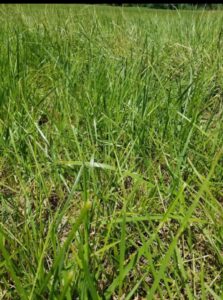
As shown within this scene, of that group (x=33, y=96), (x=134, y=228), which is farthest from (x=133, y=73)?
(x=134, y=228)

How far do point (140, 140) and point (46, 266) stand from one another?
0.29 meters

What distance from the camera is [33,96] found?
A: 89cm

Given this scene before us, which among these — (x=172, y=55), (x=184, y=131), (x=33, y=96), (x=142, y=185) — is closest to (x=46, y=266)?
(x=142, y=185)

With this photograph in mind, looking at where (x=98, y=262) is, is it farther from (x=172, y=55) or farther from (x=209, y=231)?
(x=172, y=55)

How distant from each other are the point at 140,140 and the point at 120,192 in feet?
0.38

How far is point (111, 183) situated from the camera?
0.55m

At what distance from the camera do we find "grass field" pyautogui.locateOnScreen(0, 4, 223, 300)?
0.37m

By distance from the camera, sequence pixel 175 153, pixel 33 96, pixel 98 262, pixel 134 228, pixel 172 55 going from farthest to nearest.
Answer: pixel 172 55 < pixel 33 96 < pixel 175 153 < pixel 134 228 < pixel 98 262

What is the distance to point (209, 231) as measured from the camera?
0.49 meters

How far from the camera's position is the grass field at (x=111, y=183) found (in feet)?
1.22

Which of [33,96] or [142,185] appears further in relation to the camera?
[33,96]

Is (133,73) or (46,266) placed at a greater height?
(133,73)

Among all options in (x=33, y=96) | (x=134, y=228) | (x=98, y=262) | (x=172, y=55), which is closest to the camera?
(x=98, y=262)

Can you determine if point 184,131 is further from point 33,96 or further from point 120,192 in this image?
point 33,96
